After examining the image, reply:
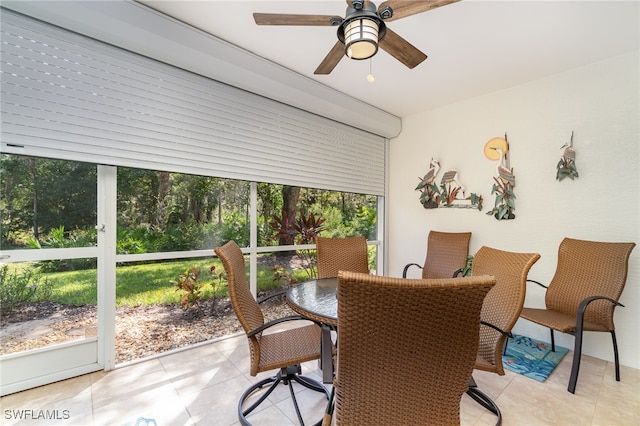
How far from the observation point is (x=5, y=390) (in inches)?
74.5

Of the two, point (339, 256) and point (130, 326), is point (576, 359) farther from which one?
point (130, 326)

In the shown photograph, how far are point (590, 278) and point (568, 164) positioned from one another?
114 centimetres

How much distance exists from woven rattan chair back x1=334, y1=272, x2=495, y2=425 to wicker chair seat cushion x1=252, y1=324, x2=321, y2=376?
0.59 metres

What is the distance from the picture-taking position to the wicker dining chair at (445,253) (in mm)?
3355

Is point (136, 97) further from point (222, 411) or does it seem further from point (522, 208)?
point (522, 208)

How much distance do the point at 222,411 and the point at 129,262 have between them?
1.44 metres

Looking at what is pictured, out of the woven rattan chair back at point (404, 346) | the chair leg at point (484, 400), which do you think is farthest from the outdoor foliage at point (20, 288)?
the chair leg at point (484, 400)

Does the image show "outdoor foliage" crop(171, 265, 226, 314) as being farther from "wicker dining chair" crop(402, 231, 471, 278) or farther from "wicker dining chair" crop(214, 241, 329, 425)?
"wicker dining chair" crop(402, 231, 471, 278)

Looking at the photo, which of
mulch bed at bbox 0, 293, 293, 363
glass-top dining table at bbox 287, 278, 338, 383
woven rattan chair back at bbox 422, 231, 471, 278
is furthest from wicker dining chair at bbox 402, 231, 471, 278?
mulch bed at bbox 0, 293, 293, 363

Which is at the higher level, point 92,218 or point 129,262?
point 92,218

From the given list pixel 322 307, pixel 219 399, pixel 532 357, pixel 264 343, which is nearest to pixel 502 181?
pixel 532 357

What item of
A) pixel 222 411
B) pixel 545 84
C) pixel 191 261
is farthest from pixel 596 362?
pixel 191 261

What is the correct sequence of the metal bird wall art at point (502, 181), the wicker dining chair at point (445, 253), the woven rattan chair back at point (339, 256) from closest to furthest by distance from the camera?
the woven rattan chair back at point (339, 256)
the metal bird wall art at point (502, 181)
the wicker dining chair at point (445, 253)

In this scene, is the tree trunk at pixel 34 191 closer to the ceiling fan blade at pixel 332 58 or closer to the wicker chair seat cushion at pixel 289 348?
the wicker chair seat cushion at pixel 289 348
